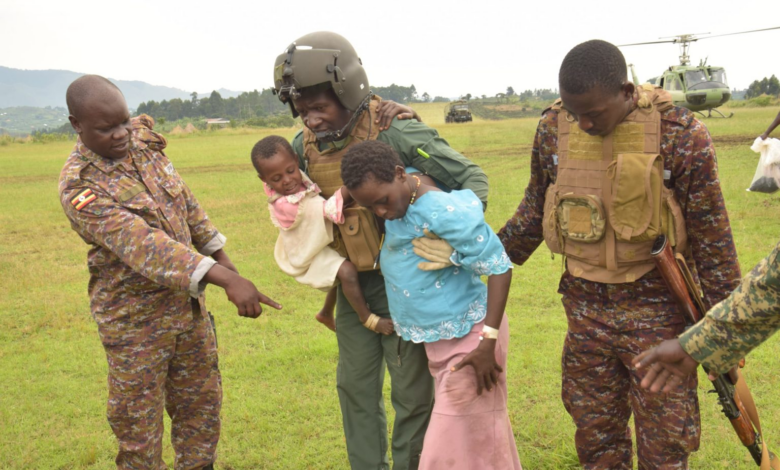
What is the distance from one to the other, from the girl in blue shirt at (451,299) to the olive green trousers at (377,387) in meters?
0.26

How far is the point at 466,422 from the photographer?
2.72m

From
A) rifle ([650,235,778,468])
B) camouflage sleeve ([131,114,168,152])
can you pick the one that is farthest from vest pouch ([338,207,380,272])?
rifle ([650,235,778,468])

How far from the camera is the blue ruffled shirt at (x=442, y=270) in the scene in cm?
264

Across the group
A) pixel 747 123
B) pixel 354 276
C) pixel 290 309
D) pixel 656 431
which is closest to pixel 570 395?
pixel 656 431

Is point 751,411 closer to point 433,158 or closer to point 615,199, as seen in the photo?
point 615,199

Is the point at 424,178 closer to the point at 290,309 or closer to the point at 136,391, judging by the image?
the point at 136,391

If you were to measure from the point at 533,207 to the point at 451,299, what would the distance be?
0.78 metres

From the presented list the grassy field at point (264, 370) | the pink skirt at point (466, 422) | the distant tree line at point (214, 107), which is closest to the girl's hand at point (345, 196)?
the pink skirt at point (466, 422)

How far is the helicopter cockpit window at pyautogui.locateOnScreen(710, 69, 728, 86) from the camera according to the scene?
26828 millimetres

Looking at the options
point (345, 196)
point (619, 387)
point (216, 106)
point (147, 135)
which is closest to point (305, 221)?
point (345, 196)

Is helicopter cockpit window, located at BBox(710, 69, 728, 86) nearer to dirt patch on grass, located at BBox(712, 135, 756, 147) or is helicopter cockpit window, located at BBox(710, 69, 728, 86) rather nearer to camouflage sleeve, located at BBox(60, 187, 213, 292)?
dirt patch on grass, located at BBox(712, 135, 756, 147)

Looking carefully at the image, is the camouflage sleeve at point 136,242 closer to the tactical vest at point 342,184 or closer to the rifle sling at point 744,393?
the tactical vest at point 342,184

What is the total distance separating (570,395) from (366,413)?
107cm

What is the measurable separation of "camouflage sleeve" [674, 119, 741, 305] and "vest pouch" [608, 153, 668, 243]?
0.12 meters
